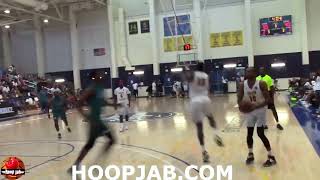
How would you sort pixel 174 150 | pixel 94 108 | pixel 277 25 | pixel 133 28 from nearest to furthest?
pixel 94 108
pixel 174 150
pixel 277 25
pixel 133 28

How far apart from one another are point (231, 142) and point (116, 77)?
1024 inches

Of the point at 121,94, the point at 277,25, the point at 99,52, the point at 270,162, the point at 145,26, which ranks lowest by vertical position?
the point at 270,162

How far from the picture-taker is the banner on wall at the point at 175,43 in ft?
111

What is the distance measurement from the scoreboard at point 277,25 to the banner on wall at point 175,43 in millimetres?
5971

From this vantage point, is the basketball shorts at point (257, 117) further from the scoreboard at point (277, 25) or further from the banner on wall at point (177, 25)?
the banner on wall at point (177, 25)

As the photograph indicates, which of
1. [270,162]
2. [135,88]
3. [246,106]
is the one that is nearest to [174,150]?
[270,162]

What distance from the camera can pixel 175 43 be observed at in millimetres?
34250

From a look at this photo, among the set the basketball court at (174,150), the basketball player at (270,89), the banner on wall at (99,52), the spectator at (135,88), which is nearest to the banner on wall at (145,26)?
the banner on wall at (99,52)

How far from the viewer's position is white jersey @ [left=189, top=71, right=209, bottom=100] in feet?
25.7

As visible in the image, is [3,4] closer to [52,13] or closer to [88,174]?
[52,13]

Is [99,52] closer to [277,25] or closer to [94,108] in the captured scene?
[277,25]

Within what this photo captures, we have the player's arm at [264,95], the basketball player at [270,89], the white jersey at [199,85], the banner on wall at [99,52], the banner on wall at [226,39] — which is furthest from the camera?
the banner on wall at [99,52]

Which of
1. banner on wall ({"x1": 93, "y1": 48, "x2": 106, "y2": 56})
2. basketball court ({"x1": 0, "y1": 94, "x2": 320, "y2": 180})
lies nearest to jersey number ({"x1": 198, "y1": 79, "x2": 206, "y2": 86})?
basketball court ({"x1": 0, "y1": 94, "x2": 320, "y2": 180})

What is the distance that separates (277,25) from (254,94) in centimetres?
2608
